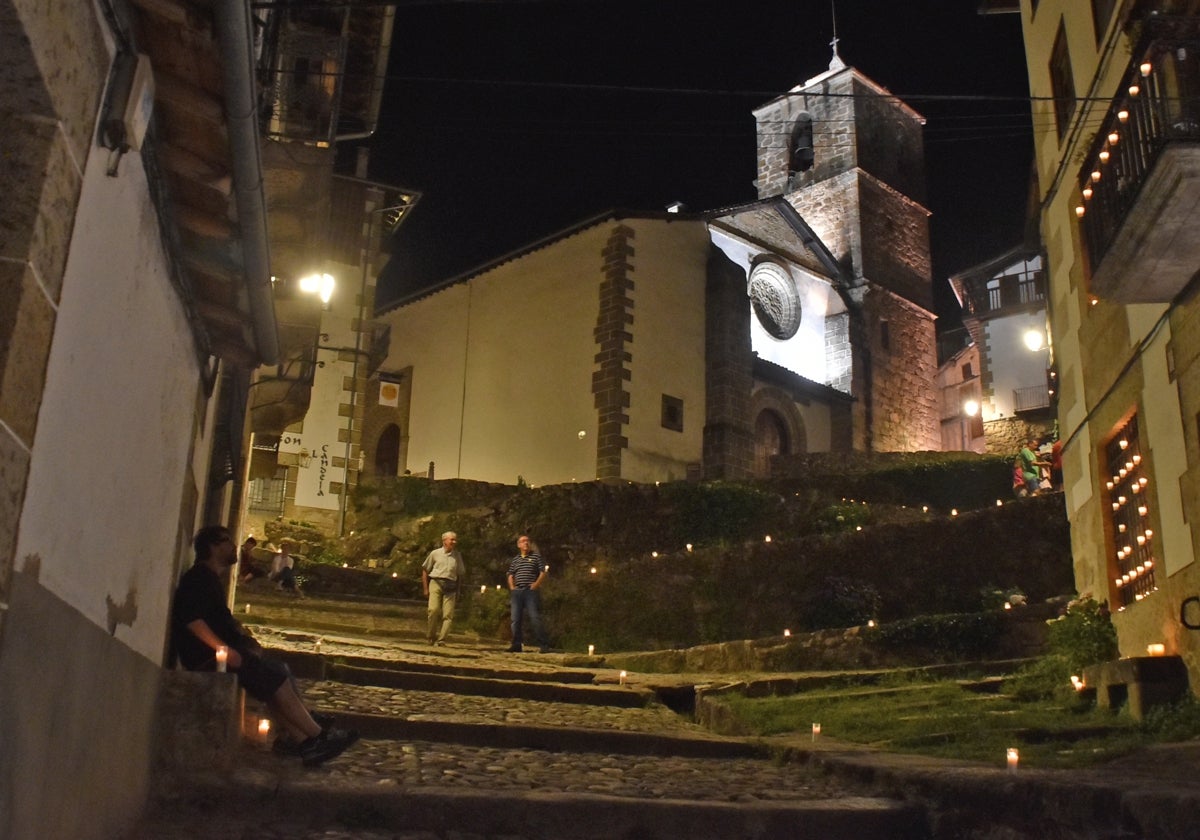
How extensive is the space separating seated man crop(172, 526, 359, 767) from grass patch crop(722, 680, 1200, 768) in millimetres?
3680

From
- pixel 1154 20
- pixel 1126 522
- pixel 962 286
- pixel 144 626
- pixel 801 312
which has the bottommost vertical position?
pixel 144 626

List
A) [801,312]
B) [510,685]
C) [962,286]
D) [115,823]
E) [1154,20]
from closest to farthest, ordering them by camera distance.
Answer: [115,823] < [1154,20] < [510,685] < [801,312] < [962,286]

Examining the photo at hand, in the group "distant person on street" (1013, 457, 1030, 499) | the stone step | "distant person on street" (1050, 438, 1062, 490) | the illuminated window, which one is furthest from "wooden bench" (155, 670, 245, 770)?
"distant person on street" (1013, 457, 1030, 499)

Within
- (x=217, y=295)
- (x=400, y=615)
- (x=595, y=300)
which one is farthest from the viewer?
(x=595, y=300)

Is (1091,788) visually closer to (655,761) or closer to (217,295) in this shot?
(655,761)

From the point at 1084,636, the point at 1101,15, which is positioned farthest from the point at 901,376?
the point at 1084,636

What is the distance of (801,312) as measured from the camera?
3212cm

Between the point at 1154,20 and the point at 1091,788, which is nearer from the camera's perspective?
the point at 1091,788

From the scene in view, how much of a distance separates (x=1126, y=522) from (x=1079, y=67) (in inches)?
166

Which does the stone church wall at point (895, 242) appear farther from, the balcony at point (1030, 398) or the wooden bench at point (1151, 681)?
the wooden bench at point (1151, 681)

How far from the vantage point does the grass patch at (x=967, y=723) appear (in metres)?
6.75

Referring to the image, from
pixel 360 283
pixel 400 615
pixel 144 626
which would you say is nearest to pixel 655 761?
pixel 144 626

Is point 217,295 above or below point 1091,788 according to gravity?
above

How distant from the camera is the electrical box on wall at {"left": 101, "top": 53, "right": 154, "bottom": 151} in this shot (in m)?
3.40
